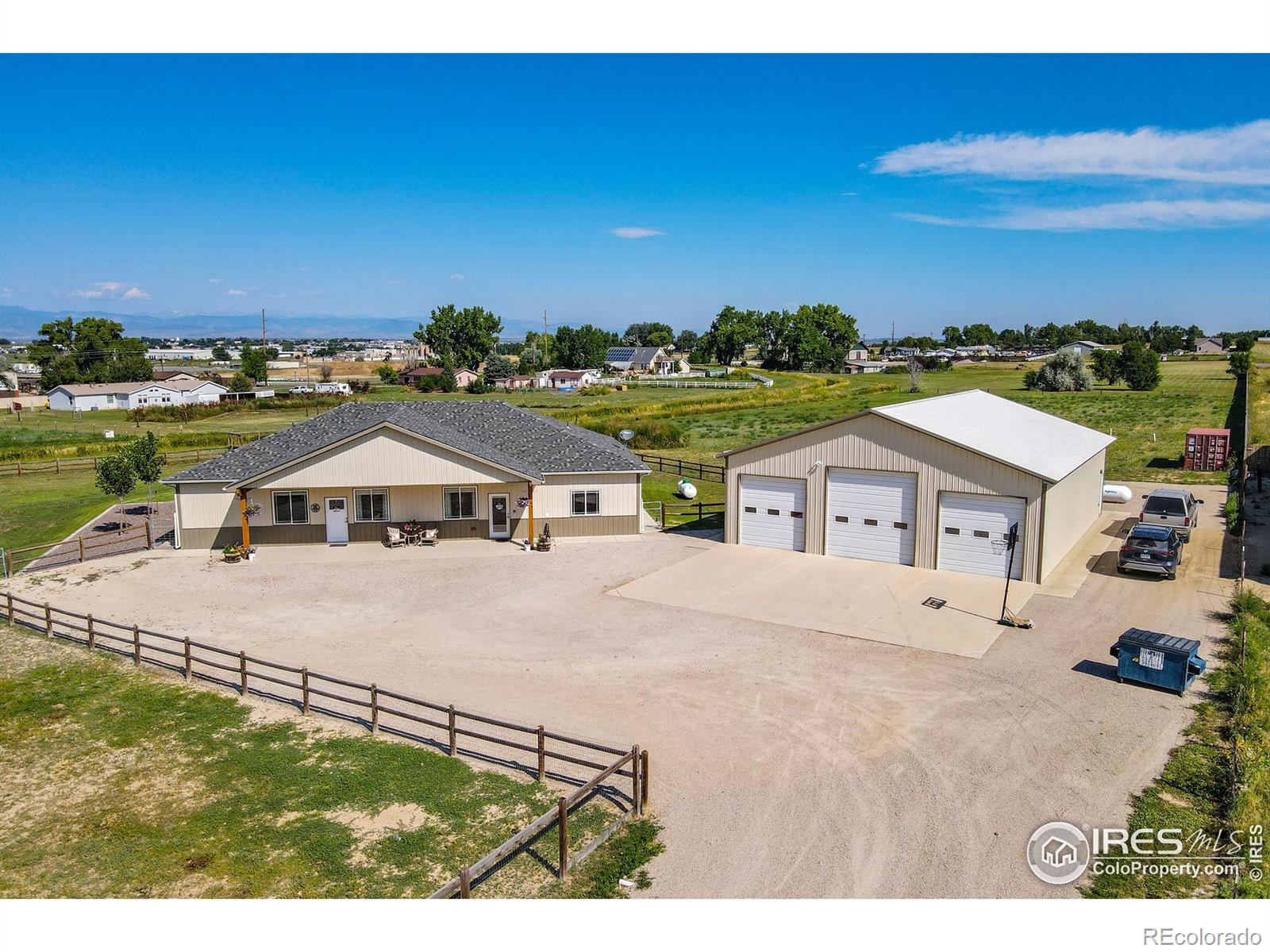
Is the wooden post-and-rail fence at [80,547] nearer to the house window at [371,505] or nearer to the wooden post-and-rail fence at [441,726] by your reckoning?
the wooden post-and-rail fence at [441,726]

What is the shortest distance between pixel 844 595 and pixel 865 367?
131 meters

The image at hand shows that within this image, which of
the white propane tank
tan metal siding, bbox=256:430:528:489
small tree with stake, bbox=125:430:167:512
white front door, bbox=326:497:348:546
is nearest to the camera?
tan metal siding, bbox=256:430:528:489

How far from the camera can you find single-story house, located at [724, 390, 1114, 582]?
21219mm

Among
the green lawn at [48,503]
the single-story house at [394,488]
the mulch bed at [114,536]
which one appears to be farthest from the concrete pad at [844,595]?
the green lawn at [48,503]

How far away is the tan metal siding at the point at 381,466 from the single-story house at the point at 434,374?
88.4 metres

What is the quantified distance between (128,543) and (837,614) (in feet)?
74.5

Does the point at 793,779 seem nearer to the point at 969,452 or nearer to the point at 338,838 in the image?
the point at 338,838

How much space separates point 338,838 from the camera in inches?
397

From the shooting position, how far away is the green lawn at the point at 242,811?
30.5 feet

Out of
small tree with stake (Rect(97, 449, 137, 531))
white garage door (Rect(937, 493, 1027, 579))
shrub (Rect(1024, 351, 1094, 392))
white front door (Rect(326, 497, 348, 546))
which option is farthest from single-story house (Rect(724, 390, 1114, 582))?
shrub (Rect(1024, 351, 1094, 392))

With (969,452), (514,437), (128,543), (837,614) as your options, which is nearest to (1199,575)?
(969,452)

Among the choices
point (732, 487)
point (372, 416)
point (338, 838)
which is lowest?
point (338, 838)

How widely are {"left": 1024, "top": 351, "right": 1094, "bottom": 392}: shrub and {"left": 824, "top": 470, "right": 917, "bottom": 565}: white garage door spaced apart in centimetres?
6490

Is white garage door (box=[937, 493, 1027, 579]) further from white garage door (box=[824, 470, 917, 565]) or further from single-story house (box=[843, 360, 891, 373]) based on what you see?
single-story house (box=[843, 360, 891, 373])
